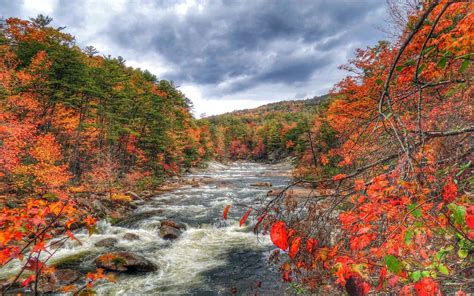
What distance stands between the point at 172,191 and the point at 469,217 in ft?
82.5

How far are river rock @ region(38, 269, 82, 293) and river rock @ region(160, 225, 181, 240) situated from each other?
14.8 ft

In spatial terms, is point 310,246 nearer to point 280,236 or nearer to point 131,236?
point 280,236

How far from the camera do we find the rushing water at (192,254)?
8.17 m

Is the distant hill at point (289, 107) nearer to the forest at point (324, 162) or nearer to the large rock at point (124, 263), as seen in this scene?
the forest at point (324, 162)

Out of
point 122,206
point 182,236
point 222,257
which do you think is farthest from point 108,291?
point 122,206

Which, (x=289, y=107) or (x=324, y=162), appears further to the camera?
(x=289, y=107)

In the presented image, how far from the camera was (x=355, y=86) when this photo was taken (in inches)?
634

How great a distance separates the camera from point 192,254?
11.0 meters

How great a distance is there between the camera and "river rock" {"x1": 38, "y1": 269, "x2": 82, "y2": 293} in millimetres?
7586

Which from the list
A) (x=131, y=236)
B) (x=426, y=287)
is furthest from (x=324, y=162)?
(x=426, y=287)

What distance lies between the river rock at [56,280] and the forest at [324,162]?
0.99ft

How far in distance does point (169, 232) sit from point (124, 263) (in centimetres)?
391

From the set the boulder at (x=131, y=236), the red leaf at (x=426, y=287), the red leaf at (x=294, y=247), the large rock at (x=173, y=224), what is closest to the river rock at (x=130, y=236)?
the boulder at (x=131, y=236)

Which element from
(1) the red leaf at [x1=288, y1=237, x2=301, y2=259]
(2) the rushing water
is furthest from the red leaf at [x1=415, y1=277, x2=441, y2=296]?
(2) the rushing water
